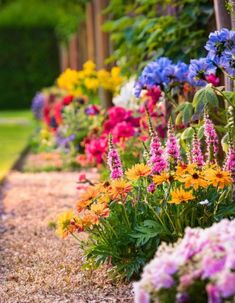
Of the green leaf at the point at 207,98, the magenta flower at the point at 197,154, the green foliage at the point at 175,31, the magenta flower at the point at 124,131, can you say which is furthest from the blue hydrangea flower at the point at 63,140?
the magenta flower at the point at 197,154

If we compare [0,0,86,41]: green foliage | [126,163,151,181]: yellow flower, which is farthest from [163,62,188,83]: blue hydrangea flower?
[0,0,86,41]: green foliage

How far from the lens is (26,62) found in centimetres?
2633

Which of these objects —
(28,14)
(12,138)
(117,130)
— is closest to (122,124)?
(117,130)

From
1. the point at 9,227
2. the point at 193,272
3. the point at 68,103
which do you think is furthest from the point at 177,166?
the point at 68,103

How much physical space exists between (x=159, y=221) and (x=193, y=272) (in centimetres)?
118

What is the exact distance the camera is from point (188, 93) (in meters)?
5.68

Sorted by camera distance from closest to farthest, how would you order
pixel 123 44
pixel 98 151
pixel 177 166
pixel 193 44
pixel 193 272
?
1. pixel 193 272
2. pixel 177 166
3. pixel 193 44
4. pixel 98 151
5. pixel 123 44

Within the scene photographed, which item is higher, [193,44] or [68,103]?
[193,44]

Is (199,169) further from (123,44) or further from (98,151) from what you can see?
(123,44)

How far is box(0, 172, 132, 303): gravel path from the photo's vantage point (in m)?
3.47

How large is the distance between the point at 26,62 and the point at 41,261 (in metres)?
22.6

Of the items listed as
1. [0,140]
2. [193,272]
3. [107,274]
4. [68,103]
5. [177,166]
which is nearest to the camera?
[193,272]

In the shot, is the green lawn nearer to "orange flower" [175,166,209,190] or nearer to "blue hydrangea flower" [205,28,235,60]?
"blue hydrangea flower" [205,28,235,60]

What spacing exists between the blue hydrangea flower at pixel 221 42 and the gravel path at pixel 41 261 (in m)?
1.20
